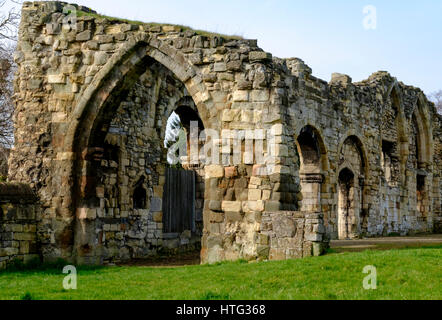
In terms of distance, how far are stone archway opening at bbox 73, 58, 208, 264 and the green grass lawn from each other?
2.47 meters

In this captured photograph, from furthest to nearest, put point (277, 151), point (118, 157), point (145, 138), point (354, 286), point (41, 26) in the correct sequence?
point (145, 138), point (118, 157), point (41, 26), point (277, 151), point (354, 286)

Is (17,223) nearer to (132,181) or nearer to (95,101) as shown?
(95,101)

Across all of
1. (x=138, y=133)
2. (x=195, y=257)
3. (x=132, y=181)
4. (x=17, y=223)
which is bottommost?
(x=195, y=257)

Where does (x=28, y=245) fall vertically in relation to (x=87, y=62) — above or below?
below

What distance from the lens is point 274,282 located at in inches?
263

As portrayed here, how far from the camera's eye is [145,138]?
13.4m

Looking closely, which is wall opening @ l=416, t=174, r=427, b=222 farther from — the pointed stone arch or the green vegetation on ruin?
the pointed stone arch

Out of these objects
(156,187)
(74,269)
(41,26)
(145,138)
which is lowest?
(74,269)

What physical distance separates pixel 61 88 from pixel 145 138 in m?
2.84

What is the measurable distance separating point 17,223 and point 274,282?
18.9 feet

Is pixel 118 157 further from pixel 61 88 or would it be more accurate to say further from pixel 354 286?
pixel 354 286

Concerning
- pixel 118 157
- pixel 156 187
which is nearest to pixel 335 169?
pixel 156 187

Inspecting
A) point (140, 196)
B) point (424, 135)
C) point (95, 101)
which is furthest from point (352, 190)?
point (95, 101)

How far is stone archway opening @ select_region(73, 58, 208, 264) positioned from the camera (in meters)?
10.8
